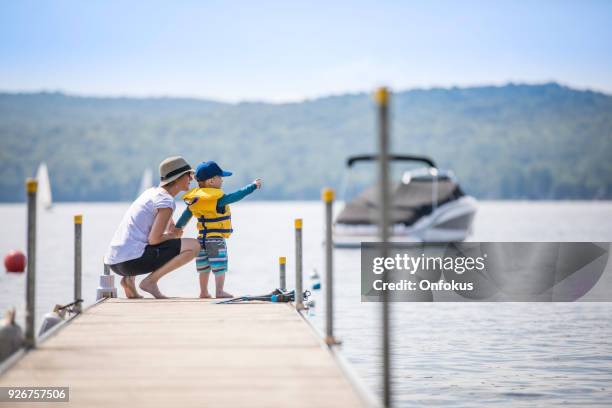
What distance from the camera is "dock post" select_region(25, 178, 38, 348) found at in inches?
276

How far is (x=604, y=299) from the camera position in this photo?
21.7 metres

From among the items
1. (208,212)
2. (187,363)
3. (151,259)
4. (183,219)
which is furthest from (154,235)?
(187,363)

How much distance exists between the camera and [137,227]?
33.2ft

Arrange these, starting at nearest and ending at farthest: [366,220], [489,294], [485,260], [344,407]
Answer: [344,407], [489,294], [485,260], [366,220]

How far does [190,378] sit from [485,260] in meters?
25.5

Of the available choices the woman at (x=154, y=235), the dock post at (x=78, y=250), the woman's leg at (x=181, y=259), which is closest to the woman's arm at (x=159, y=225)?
the woman at (x=154, y=235)

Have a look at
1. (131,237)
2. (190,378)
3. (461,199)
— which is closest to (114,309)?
(131,237)

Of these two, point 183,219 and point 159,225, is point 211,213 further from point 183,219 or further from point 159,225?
point 159,225

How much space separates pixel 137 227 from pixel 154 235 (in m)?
0.22

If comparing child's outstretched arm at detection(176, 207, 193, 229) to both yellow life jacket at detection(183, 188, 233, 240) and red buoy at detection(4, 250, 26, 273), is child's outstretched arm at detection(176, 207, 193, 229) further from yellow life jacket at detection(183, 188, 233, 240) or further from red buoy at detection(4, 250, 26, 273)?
red buoy at detection(4, 250, 26, 273)

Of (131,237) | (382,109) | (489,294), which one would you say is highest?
(382,109)

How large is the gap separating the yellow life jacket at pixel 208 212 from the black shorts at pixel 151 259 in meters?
0.54

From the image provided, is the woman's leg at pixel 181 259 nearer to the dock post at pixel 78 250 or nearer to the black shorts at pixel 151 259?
the black shorts at pixel 151 259

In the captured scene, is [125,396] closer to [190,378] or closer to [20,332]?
[190,378]
